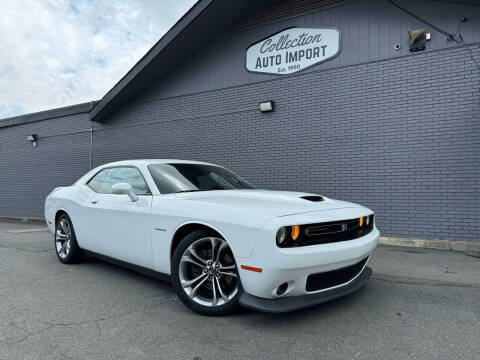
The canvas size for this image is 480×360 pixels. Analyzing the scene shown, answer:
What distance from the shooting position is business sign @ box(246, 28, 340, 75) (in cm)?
711

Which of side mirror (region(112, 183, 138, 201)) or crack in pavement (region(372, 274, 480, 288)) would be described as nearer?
side mirror (region(112, 183, 138, 201))

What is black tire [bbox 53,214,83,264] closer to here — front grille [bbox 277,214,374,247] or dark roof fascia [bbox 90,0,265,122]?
front grille [bbox 277,214,374,247]

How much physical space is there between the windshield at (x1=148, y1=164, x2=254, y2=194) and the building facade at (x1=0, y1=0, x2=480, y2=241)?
130 inches

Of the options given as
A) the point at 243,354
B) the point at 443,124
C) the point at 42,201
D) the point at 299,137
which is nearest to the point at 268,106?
the point at 299,137

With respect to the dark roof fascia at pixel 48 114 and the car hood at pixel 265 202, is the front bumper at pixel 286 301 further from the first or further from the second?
the dark roof fascia at pixel 48 114

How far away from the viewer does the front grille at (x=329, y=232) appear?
8.16 ft

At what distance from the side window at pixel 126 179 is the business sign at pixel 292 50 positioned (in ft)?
15.6

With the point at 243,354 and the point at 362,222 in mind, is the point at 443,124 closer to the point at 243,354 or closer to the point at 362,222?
the point at 362,222

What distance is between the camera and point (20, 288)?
3.56 m

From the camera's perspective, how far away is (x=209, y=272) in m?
2.75

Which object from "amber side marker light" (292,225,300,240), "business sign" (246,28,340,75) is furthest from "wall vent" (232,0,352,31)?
"amber side marker light" (292,225,300,240)

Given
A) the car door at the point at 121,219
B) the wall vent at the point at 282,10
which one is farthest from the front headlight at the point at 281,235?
the wall vent at the point at 282,10

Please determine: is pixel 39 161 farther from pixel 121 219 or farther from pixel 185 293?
pixel 185 293

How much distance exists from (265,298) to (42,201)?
36.6ft
